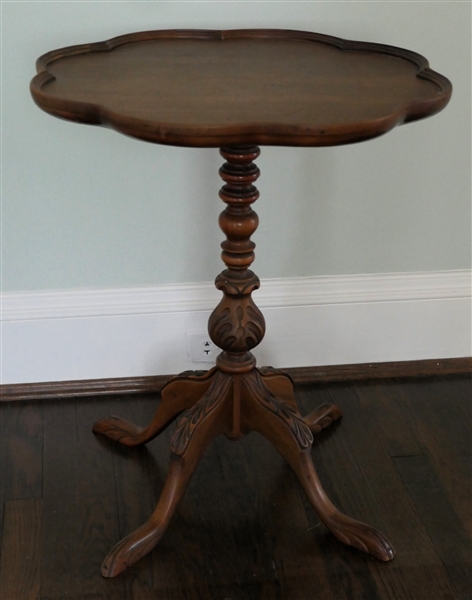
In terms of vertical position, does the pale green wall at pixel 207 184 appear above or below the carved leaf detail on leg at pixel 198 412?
above

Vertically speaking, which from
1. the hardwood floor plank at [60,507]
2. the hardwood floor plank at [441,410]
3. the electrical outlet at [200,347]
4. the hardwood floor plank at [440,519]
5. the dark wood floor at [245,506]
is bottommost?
the hardwood floor plank at [441,410]

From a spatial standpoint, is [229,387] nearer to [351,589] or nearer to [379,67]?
[351,589]

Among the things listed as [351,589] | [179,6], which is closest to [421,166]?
[179,6]

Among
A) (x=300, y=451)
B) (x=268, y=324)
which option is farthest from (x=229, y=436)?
(x=268, y=324)

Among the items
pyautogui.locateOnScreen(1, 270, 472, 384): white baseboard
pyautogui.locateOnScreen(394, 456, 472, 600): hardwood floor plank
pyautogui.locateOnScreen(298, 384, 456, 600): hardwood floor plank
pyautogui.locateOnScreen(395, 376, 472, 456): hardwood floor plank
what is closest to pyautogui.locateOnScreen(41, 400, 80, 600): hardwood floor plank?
pyautogui.locateOnScreen(1, 270, 472, 384): white baseboard

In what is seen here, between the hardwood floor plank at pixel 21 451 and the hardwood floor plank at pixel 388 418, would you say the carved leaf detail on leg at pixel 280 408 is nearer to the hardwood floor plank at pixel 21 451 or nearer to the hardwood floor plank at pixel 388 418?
the hardwood floor plank at pixel 388 418

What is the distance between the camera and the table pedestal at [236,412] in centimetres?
137

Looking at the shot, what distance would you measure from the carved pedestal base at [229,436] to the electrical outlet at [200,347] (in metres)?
0.27

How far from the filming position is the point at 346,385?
1934mm

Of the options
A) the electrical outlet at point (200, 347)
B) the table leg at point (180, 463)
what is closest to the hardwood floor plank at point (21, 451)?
the table leg at point (180, 463)

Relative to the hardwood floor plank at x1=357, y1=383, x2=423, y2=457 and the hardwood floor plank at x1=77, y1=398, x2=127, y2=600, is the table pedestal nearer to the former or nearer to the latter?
the hardwood floor plank at x1=77, y1=398, x2=127, y2=600

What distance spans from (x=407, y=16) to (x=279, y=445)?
941 millimetres

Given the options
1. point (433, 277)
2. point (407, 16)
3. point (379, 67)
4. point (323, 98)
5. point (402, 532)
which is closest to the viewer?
point (323, 98)

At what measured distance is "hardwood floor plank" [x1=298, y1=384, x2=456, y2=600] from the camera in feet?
4.52
